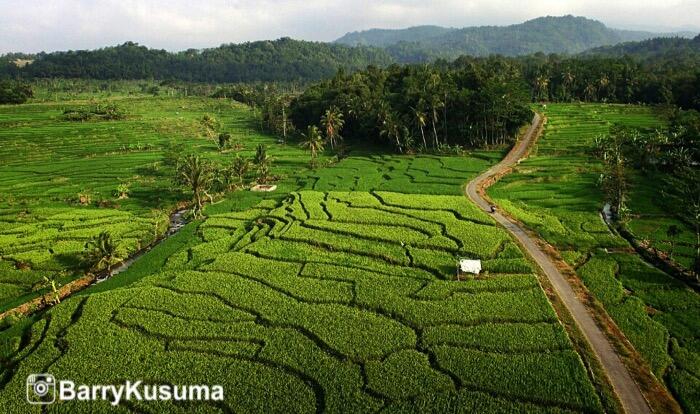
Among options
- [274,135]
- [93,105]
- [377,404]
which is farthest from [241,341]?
[93,105]

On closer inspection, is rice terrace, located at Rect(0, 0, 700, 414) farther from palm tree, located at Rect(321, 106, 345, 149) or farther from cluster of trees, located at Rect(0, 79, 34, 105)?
cluster of trees, located at Rect(0, 79, 34, 105)

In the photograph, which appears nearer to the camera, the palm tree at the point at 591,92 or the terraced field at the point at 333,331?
the terraced field at the point at 333,331

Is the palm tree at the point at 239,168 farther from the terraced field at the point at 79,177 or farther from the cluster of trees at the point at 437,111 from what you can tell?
the cluster of trees at the point at 437,111

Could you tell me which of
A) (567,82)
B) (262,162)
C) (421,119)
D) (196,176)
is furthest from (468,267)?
(567,82)

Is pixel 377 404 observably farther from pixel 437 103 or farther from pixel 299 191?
pixel 437 103

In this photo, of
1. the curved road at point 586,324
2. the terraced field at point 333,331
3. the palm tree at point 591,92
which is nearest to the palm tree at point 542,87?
the palm tree at point 591,92
